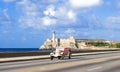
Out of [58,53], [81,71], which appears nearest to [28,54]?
[58,53]

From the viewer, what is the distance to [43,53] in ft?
190

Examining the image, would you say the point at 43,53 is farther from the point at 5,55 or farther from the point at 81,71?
the point at 81,71

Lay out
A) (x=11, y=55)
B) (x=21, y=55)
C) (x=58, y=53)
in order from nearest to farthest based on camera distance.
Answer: (x=58, y=53) < (x=11, y=55) < (x=21, y=55)

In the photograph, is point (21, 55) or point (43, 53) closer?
point (21, 55)

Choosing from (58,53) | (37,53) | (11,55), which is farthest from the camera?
(37,53)

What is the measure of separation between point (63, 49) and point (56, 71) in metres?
22.5

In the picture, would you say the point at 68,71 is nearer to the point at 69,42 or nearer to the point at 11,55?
the point at 11,55

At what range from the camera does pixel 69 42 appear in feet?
634

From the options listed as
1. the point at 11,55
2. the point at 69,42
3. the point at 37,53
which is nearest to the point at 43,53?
the point at 37,53

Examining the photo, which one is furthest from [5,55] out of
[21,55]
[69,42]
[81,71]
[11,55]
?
[69,42]

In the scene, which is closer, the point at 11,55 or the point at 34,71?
the point at 34,71

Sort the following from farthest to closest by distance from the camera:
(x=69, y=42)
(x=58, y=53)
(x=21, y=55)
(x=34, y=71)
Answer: (x=69, y=42), (x=21, y=55), (x=58, y=53), (x=34, y=71)

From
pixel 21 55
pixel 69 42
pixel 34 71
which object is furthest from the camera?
pixel 69 42

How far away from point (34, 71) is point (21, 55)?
28.1 meters
